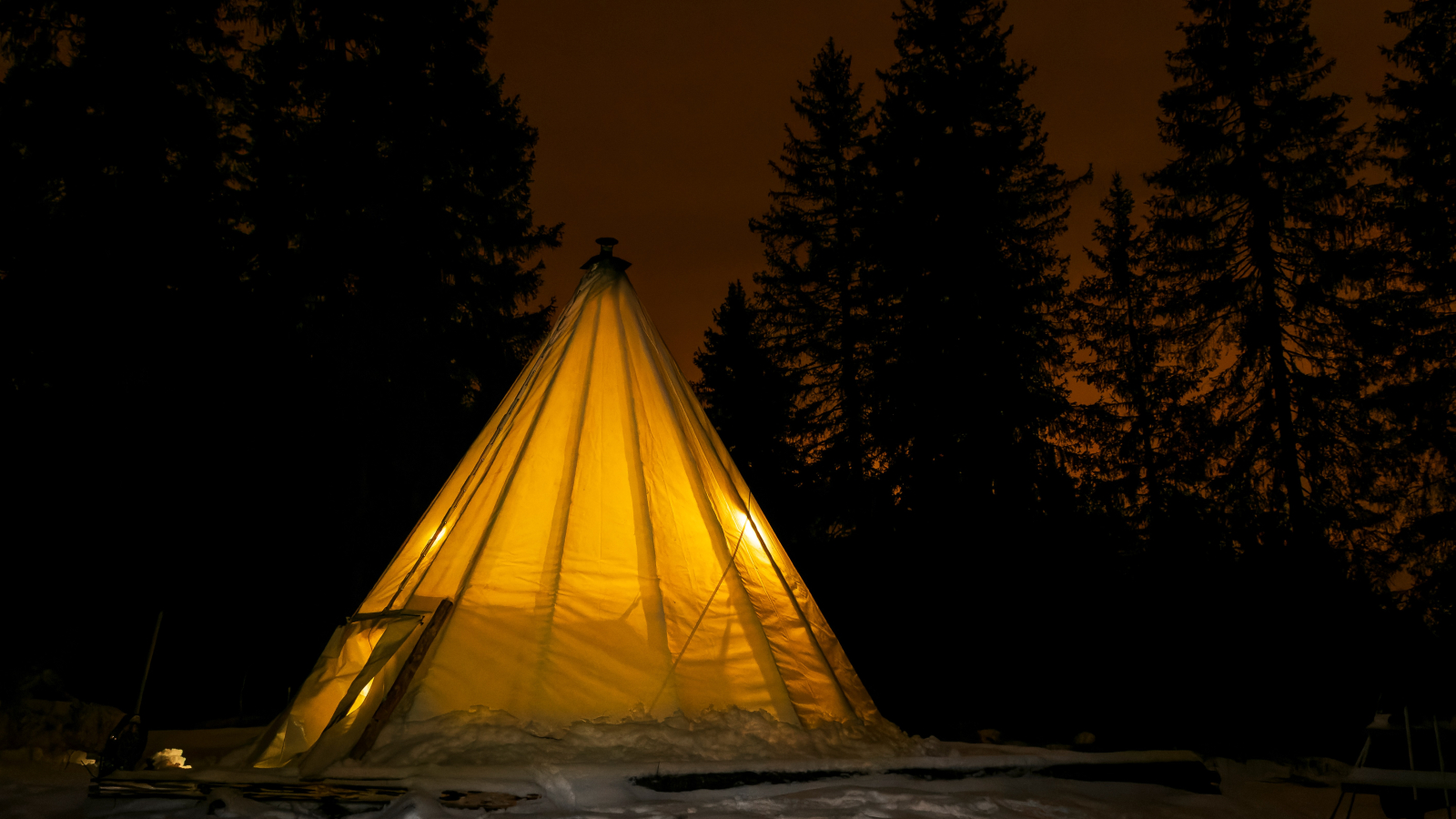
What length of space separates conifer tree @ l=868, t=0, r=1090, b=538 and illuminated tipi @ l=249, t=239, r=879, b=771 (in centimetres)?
777

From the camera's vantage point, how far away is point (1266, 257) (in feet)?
46.1

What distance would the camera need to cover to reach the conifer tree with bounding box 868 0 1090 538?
43.6 feet

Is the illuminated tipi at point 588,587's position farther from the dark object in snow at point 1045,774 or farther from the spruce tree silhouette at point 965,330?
the spruce tree silhouette at point 965,330

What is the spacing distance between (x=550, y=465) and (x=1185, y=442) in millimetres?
13346

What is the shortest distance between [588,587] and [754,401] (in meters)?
16.3

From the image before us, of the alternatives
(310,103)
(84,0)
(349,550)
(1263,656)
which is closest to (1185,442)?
(1263,656)

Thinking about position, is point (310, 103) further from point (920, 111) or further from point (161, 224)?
point (920, 111)

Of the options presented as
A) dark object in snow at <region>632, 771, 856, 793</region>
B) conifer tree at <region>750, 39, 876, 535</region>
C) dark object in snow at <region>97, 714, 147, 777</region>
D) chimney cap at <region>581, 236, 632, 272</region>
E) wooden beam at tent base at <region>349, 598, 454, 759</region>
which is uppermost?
conifer tree at <region>750, 39, 876, 535</region>

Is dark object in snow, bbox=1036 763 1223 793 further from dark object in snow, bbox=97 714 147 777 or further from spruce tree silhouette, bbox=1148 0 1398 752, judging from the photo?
spruce tree silhouette, bbox=1148 0 1398 752

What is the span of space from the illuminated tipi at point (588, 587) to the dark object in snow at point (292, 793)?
1.76 feet

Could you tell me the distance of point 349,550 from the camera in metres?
11.7

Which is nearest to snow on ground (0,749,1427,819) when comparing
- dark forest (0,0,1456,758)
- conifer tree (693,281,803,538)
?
dark forest (0,0,1456,758)

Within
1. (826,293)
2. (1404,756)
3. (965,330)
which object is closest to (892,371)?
(965,330)

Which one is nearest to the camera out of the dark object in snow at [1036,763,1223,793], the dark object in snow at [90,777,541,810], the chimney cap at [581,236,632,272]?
the dark object in snow at [90,777,541,810]
